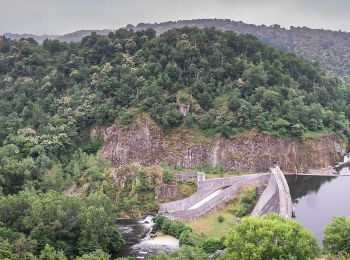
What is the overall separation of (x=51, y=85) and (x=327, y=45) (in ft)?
422

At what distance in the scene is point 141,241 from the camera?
2231 inches

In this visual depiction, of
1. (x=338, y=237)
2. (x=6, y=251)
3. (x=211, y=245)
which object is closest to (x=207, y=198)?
(x=211, y=245)

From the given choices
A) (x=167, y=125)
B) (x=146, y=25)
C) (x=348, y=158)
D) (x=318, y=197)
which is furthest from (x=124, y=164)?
(x=146, y=25)

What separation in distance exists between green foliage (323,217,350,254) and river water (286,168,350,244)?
1015 cm

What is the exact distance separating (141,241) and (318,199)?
2208cm

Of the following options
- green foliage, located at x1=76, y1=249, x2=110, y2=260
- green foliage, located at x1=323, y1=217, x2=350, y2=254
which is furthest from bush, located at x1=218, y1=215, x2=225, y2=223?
green foliage, located at x1=323, y1=217, x2=350, y2=254

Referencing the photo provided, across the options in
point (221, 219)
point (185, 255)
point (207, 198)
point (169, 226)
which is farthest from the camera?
point (207, 198)

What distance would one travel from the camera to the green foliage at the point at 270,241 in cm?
3469

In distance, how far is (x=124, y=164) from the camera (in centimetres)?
7400

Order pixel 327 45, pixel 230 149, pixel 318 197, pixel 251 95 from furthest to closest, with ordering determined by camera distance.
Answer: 1. pixel 327 45
2. pixel 251 95
3. pixel 230 149
4. pixel 318 197

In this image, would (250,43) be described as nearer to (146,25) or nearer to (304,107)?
(304,107)

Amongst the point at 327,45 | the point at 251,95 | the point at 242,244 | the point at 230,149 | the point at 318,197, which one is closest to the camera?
the point at 242,244

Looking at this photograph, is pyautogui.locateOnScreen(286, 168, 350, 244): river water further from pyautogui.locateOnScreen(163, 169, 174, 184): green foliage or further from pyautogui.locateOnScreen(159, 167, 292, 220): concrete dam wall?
pyautogui.locateOnScreen(163, 169, 174, 184): green foliage

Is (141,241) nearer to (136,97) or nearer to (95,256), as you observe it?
(95,256)
